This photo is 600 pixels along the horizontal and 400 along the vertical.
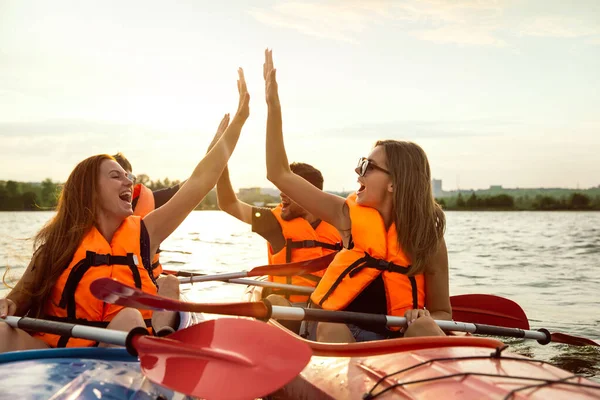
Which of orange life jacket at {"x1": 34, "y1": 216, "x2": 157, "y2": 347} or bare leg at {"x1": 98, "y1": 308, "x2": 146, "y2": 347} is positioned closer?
bare leg at {"x1": 98, "y1": 308, "x2": 146, "y2": 347}

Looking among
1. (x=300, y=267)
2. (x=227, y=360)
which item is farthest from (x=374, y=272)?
(x=300, y=267)

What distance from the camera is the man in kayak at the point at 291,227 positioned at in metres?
5.26

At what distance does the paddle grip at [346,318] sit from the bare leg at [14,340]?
1390 mm

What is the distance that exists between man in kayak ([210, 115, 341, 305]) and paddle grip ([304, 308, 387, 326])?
6.52ft

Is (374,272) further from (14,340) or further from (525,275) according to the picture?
(525,275)

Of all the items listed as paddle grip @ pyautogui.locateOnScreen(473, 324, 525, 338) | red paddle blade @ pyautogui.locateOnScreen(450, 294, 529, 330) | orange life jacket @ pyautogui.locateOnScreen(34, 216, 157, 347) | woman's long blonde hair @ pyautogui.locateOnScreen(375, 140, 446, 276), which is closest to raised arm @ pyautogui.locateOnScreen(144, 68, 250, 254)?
orange life jacket @ pyautogui.locateOnScreen(34, 216, 157, 347)

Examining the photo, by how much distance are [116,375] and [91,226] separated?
1.07m

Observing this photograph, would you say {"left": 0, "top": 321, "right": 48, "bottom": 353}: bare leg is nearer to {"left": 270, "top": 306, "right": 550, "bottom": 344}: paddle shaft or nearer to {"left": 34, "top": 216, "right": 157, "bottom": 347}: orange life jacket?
{"left": 34, "top": 216, "right": 157, "bottom": 347}: orange life jacket

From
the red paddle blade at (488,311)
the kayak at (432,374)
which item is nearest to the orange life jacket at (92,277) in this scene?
the kayak at (432,374)

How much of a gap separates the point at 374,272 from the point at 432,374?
3.76 ft

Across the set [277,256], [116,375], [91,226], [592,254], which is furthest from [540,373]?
[592,254]

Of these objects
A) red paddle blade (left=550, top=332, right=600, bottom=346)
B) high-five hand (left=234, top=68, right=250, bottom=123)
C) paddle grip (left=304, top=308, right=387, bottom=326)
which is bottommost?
red paddle blade (left=550, top=332, right=600, bottom=346)

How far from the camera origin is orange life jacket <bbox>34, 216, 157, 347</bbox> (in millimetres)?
3084

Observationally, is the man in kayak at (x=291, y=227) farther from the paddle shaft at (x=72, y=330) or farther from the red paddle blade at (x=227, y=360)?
the red paddle blade at (x=227, y=360)
